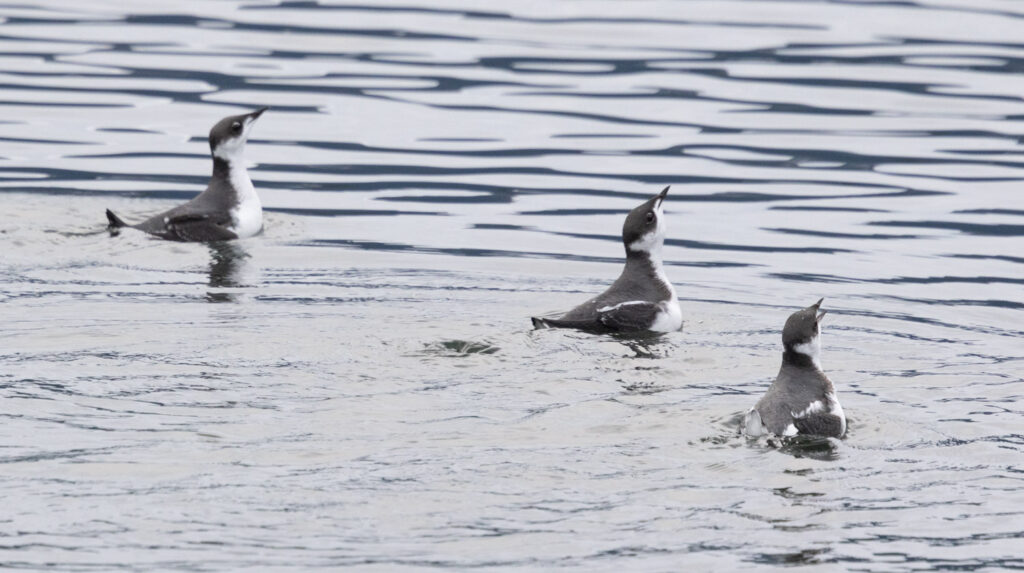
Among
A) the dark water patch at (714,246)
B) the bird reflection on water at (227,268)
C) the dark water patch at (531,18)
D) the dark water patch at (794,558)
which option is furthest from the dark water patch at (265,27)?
the dark water patch at (794,558)

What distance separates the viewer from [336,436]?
420 inches

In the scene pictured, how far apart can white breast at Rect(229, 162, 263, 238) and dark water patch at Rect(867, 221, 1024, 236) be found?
679cm

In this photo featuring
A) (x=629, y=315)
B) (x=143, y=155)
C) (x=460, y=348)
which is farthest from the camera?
(x=143, y=155)

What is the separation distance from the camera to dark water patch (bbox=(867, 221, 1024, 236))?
18.8 metres

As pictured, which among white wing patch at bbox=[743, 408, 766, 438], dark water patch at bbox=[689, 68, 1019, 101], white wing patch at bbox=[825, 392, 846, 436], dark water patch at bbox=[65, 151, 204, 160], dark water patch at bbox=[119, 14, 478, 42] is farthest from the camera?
dark water patch at bbox=[119, 14, 478, 42]

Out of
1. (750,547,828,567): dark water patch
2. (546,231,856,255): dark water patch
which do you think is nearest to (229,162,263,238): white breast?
(546,231,856,255): dark water patch

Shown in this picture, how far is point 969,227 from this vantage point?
752 inches

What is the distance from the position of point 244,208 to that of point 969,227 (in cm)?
795

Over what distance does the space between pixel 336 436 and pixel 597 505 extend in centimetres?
195

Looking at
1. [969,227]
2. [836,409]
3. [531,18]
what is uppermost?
[531,18]

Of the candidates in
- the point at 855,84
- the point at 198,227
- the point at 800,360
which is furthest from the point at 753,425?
the point at 855,84

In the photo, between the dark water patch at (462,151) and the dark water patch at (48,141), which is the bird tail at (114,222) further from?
the dark water patch at (462,151)

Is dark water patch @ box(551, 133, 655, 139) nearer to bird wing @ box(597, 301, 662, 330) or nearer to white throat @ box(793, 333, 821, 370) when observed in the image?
bird wing @ box(597, 301, 662, 330)

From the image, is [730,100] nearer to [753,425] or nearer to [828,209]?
[828,209]
